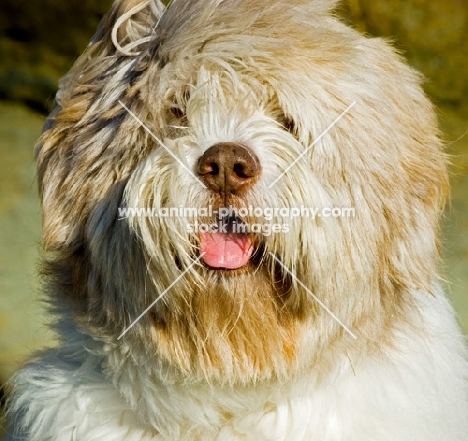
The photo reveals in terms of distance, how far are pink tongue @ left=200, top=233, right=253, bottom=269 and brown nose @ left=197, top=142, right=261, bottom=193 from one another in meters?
0.15

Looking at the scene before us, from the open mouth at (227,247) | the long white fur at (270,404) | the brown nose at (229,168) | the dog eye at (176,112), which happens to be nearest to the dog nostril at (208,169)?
the brown nose at (229,168)

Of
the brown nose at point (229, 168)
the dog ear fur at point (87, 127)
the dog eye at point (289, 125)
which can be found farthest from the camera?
the dog ear fur at point (87, 127)

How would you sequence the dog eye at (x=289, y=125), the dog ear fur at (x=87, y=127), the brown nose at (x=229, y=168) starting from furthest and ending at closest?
the dog ear fur at (x=87, y=127), the dog eye at (x=289, y=125), the brown nose at (x=229, y=168)

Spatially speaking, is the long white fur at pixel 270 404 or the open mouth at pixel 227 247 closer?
the open mouth at pixel 227 247

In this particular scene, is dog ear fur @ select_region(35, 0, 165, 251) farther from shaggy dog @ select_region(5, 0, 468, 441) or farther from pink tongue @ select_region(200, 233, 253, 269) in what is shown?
pink tongue @ select_region(200, 233, 253, 269)

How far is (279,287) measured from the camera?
2893 mm

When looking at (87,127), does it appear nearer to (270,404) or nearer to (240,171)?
(240,171)

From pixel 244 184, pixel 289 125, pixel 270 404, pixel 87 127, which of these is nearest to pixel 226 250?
pixel 244 184

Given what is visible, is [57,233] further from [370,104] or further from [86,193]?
[370,104]

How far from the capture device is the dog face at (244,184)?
277cm

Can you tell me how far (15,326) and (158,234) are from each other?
3061mm

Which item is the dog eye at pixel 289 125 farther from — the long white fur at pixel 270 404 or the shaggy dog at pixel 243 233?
the long white fur at pixel 270 404

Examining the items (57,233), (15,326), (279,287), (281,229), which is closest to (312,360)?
(279,287)

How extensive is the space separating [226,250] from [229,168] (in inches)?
10.0
